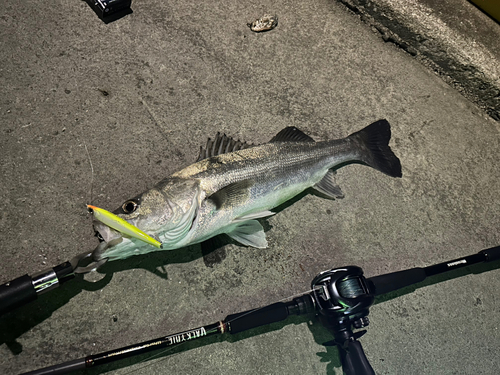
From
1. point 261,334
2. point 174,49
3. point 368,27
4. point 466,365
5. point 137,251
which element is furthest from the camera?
point 368,27

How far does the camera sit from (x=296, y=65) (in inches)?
147

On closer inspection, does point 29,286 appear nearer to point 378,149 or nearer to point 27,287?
point 27,287

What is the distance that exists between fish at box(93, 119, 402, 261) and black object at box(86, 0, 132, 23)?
5.26 ft

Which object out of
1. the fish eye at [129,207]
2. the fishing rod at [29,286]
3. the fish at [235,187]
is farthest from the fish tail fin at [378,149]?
the fishing rod at [29,286]

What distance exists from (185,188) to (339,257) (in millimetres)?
1434

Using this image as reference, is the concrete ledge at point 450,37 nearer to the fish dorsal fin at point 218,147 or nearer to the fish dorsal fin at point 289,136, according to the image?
the fish dorsal fin at point 289,136

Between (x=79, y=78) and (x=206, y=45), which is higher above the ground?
(x=206, y=45)

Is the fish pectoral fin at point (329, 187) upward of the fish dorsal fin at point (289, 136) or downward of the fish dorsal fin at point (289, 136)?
downward

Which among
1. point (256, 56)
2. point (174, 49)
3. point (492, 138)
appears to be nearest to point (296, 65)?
point (256, 56)

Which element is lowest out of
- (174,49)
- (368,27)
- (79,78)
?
(79,78)

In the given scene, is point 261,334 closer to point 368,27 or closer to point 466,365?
point 466,365

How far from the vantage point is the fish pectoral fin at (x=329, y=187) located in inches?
126

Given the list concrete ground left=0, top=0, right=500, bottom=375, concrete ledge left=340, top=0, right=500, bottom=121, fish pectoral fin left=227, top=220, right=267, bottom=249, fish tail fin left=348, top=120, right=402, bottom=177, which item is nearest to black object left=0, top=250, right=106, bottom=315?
concrete ground left=0, top=0, right=500, bottom=375

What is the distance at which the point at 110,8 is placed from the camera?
339 centimetres
